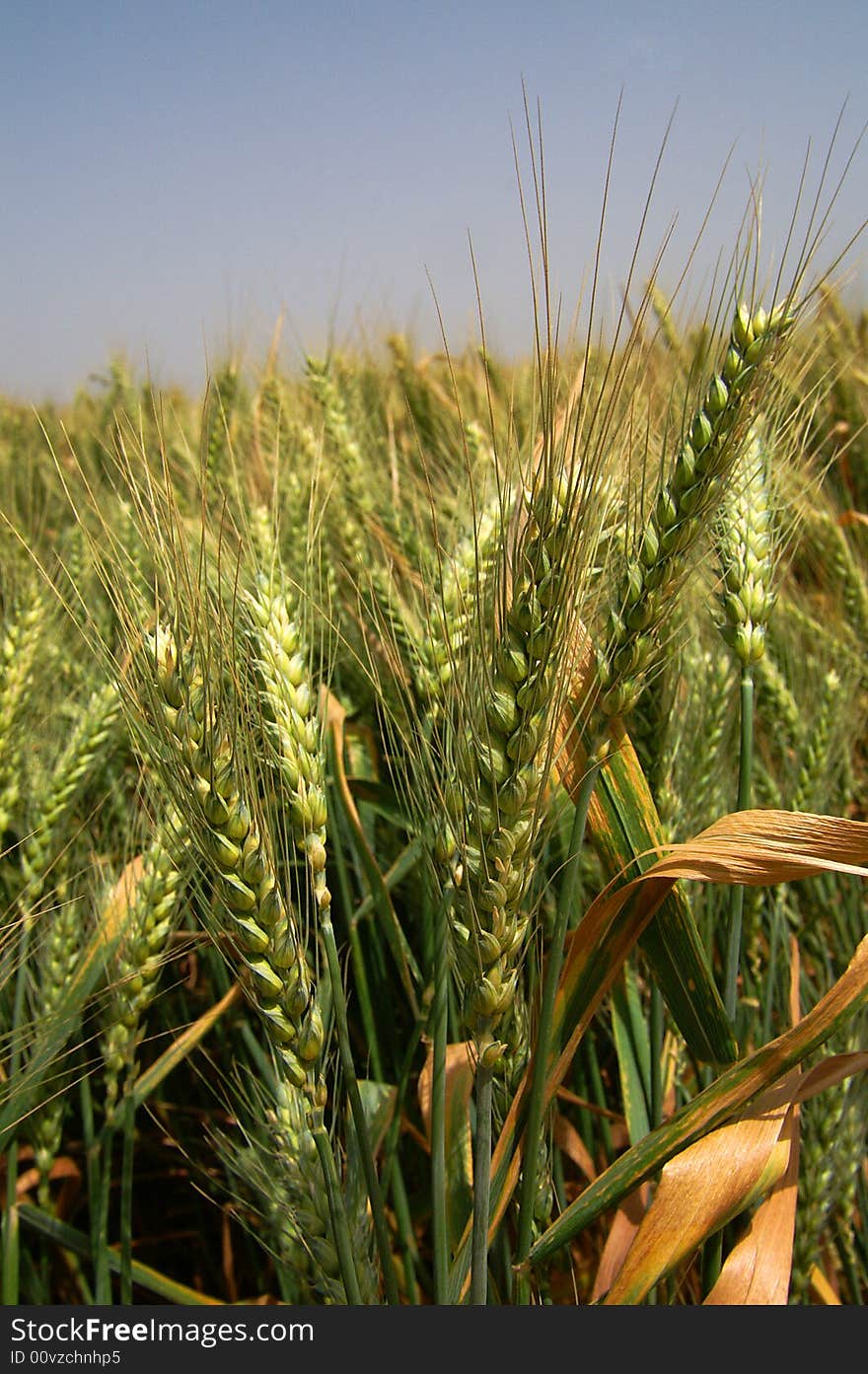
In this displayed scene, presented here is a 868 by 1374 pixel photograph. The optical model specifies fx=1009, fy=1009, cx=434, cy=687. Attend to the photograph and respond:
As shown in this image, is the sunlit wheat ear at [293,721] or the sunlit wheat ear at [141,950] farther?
the sunlit wheat ear at [141,950]

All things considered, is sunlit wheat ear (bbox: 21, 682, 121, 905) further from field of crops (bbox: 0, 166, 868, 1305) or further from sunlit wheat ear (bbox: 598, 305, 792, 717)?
sunlit wheat ear (bbox: 598, 305, 792, 717)

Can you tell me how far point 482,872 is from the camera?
0.64 metres

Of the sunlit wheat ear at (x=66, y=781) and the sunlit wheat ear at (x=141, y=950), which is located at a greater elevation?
the sunlit wheat ear at (x=66, y=781)

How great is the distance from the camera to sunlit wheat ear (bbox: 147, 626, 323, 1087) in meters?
0.65

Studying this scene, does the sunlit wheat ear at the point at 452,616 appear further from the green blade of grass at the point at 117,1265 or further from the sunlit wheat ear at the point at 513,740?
the green blade of grass at the point at 117,1265

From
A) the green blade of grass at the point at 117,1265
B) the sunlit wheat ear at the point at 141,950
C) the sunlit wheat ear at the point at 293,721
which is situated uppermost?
the sunlit wheat ear at the point at 293,721

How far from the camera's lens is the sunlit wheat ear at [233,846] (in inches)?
25.6

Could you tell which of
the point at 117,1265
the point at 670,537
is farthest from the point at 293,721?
the point at 117,1265

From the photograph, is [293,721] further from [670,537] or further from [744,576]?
[744,576]

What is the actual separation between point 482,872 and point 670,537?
0.26m

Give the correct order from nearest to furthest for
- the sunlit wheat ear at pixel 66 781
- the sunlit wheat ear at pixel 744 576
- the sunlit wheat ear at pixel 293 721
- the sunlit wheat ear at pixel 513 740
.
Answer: the sunlit wheat ear at pixel 513 740, the sunlit wheat ear at pixel 293 721, the sunlit wheat ear at pixel 744 576, the sunlit wheat ear at pixel 66 781

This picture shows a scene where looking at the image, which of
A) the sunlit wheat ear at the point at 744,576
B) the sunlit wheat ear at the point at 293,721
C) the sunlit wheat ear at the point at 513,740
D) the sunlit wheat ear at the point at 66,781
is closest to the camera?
the sunlit wheat ear at the point at 513,740

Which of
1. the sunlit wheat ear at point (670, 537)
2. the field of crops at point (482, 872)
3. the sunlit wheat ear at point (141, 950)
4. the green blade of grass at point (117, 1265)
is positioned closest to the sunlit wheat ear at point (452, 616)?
the field of crops at point (482, 872)

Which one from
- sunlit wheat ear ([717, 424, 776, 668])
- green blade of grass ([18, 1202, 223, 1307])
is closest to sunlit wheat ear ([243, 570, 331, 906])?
sunlit wheat ear ([717, 424, 776, 668])
